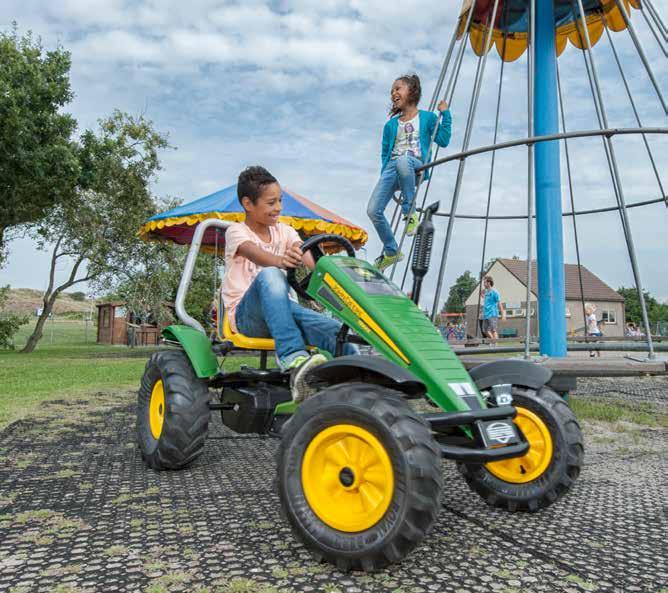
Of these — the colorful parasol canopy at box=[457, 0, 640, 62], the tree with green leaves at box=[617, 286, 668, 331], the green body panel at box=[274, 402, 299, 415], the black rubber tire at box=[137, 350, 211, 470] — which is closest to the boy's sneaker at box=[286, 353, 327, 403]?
the green body panel at box=[274, 402, 299, 415]

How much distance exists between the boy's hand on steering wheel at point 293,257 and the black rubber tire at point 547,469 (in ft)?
3.53

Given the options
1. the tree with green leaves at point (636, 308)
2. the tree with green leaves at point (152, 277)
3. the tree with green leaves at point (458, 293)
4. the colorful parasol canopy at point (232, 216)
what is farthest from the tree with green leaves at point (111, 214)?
the tree with green leaves at point (458, 293)

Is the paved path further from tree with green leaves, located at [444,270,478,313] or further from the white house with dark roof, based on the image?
tree with green leaves, located at [444,270,478,313]

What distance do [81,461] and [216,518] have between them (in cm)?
140

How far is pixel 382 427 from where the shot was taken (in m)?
1.86

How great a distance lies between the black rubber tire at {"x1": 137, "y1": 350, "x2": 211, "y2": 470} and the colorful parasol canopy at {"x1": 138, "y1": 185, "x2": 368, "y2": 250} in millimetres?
6041

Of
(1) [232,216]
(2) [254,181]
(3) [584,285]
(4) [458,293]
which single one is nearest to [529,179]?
(2) [254,181]

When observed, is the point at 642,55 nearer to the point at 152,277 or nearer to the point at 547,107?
the point at 547,107

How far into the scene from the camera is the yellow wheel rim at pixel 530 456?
248 centimetres

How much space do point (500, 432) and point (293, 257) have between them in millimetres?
1165

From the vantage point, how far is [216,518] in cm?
242

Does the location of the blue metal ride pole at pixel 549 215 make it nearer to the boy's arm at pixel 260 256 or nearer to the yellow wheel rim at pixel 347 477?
the boy's arm at pixel 260 256

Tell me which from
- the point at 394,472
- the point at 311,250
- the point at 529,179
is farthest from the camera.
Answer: the point at 529,179

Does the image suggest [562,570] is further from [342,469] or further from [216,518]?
[216,518]
